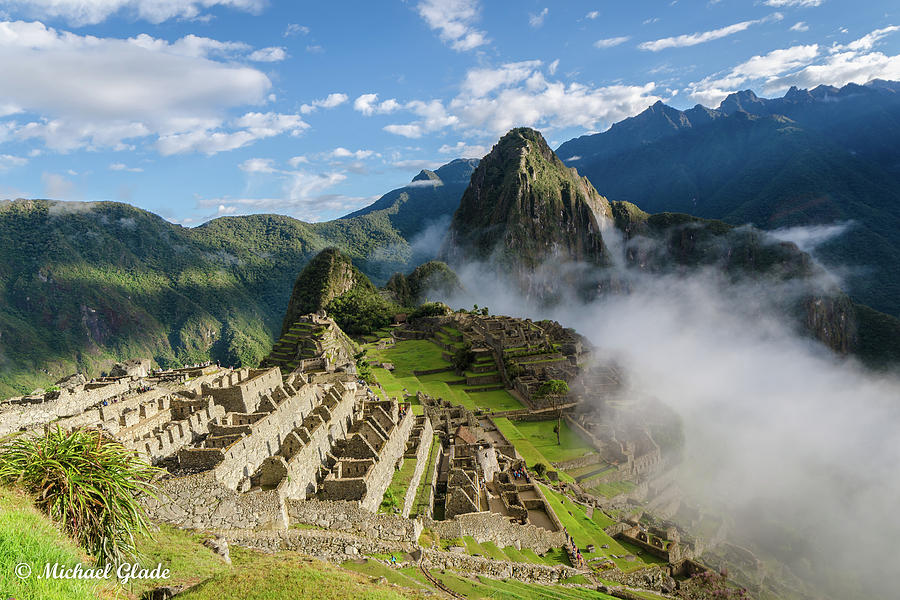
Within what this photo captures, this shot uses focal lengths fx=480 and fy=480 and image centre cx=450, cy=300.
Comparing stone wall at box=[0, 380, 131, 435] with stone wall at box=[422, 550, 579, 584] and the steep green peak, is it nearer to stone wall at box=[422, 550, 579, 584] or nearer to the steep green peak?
stone wall at box=[422, 550, 579, 584]

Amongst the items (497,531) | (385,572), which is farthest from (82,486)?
(497,531)

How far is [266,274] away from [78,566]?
158302 mm

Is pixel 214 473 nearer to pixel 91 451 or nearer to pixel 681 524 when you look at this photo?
pixel 91 451

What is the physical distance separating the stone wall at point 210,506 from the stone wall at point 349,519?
0.90 metres

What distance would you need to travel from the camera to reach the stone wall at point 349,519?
14984 mm

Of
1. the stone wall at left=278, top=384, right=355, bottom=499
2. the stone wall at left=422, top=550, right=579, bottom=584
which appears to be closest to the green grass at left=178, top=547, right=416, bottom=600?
the stone wall at left=278, top=384, right=355, bottom=499

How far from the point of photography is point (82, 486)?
8375 millimetres

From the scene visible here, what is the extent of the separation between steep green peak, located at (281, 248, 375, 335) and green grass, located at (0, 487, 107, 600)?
87796 mm

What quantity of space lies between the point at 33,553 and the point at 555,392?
143 ft

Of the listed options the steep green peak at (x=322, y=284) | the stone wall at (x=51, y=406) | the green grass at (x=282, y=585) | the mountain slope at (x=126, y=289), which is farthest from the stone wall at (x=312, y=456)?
the mountain slope at (x=126, y=289)

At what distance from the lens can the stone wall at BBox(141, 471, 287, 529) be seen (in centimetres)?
1221

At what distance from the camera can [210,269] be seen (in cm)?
14875

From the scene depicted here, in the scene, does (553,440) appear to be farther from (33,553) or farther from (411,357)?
(33,553)

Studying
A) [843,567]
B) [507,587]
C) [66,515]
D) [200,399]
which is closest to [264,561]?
[66,515]
